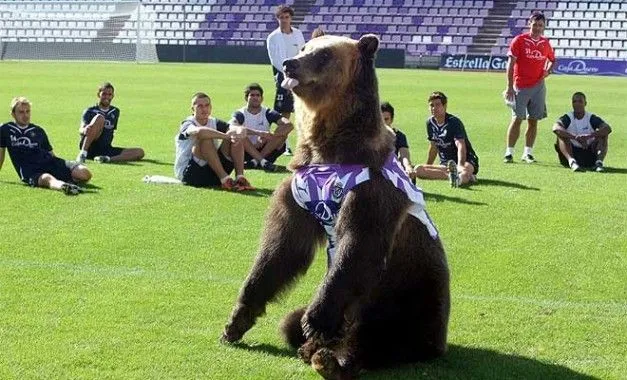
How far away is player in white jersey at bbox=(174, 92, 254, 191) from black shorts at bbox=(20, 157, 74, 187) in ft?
4.24

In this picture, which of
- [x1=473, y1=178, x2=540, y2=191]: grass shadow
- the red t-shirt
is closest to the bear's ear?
[x1=473, y1=178, x2=540, y2=191]: grass shadow

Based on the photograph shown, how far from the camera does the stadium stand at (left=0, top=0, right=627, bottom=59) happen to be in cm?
5300

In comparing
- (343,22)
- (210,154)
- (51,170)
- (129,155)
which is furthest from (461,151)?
(343,22)

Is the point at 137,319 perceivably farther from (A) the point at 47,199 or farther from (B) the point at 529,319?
(A) the point at 47,199

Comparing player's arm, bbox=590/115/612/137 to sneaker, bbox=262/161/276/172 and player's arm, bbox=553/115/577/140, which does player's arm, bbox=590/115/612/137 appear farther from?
sneaker, bbox=262/161/276/172

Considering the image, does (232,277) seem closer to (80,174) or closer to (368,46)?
(368,46)

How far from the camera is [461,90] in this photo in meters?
31.4

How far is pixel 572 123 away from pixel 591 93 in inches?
671

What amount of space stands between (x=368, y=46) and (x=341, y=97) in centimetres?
29

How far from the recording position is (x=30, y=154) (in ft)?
37.0

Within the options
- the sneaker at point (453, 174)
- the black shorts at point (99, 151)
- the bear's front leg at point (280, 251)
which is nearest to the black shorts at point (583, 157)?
the sneaker at point (453, 174)

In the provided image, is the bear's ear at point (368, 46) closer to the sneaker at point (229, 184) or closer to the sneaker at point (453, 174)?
the sneaker at point (229, 184)

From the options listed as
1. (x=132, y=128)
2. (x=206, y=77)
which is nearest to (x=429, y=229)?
(x=132, y=128)

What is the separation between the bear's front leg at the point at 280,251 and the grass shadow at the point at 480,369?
674 millimetres
